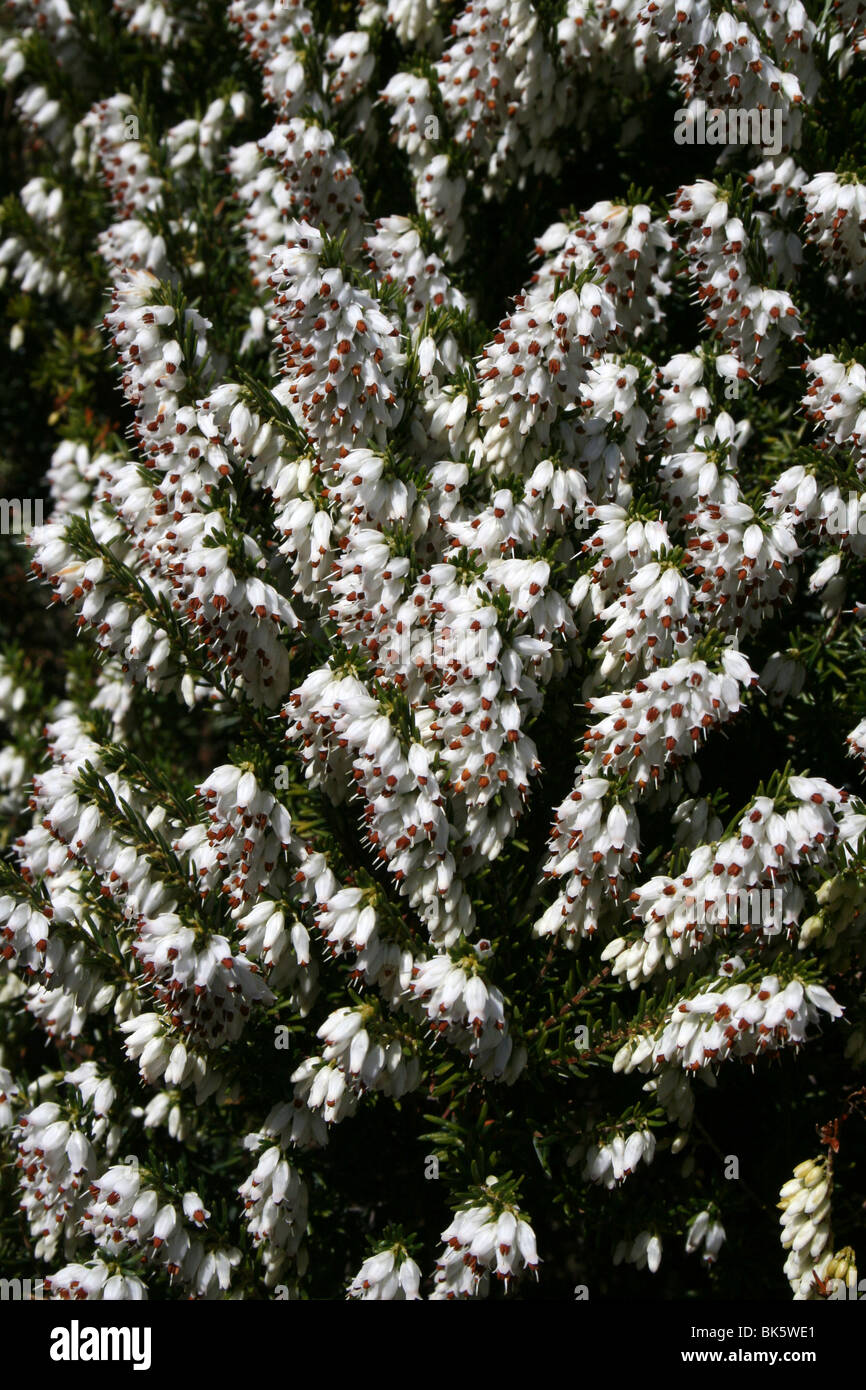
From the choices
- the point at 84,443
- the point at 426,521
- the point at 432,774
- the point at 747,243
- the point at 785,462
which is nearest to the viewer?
the point at 432,774

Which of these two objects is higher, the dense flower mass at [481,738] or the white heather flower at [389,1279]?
the dense flower mass at [481,738]

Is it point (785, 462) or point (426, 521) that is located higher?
point (785, 462)

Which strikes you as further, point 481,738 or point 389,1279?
point 389,1279

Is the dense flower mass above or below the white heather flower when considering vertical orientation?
above

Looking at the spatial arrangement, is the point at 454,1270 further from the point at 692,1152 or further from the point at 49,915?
the point at 49,915

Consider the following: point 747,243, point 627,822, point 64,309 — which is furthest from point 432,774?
point 64,309

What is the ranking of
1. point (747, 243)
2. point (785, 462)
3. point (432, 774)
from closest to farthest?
point (432, 774) → point (747, 243) → point (785, 462)

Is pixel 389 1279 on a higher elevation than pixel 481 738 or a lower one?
lower
